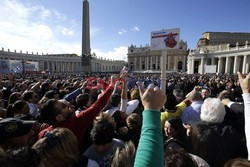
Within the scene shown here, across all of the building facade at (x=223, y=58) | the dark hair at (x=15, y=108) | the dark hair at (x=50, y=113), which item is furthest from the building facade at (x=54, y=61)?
the dark hair at (x=50, y=113)

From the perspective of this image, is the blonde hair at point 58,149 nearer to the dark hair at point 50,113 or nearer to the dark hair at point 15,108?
the dark hair at point 50,113

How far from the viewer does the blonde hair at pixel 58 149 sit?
57.3 inches

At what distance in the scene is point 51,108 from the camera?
2.33 metres

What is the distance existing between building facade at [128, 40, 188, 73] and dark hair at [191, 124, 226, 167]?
265 feet

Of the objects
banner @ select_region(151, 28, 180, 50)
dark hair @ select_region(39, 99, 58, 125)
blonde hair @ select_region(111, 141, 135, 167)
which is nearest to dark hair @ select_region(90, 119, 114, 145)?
blonde hair @ select_region(111, 141, 135, 167)

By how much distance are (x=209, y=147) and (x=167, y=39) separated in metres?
2.60

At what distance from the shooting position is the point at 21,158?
1043 mm

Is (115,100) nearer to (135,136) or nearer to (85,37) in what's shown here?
(135,136)

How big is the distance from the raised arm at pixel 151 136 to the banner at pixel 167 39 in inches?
118

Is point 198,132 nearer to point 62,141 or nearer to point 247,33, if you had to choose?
point 62,141

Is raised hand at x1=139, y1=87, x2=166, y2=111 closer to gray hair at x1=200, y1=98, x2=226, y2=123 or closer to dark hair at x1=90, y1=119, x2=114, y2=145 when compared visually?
dark hair at x1=90, y1=119, x2=114, y2=145

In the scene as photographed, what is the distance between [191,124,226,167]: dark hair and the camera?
6.91ft

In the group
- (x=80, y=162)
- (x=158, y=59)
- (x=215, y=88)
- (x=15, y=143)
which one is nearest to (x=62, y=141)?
(x=80, y=162)

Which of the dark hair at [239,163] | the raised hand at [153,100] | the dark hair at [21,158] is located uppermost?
the raised hand at [153,100]
